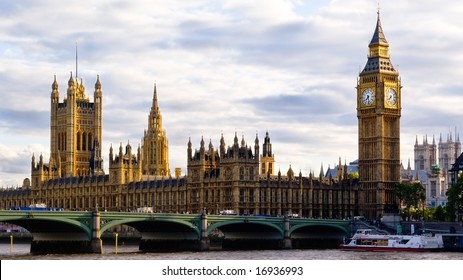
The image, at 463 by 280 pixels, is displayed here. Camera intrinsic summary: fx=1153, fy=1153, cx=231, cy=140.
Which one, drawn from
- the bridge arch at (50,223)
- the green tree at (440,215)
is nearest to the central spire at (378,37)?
the green tree at (440,215)

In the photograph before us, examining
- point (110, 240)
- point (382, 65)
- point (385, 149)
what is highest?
point (382, 65)

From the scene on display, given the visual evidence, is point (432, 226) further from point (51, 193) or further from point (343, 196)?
point (51, 193)

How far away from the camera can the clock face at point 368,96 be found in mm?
146500

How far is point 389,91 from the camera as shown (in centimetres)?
14650

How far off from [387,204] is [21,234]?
55540 millimetres

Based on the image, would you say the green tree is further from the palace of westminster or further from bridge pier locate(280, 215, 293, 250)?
bridge pier locate(280, 215, 293, 250)

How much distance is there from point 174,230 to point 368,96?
139ft

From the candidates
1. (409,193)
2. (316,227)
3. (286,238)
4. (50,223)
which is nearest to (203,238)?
(286,238)

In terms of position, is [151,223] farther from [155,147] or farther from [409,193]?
[155,147]

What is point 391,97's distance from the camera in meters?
147

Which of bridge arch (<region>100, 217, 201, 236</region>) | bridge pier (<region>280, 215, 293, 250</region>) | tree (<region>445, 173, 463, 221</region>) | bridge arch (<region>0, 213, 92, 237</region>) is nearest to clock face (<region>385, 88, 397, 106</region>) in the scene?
tree (<region>445, 173, 463, 221</region>)

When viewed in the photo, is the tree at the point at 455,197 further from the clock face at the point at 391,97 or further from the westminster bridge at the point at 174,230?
the clock face at the point at 391,97
